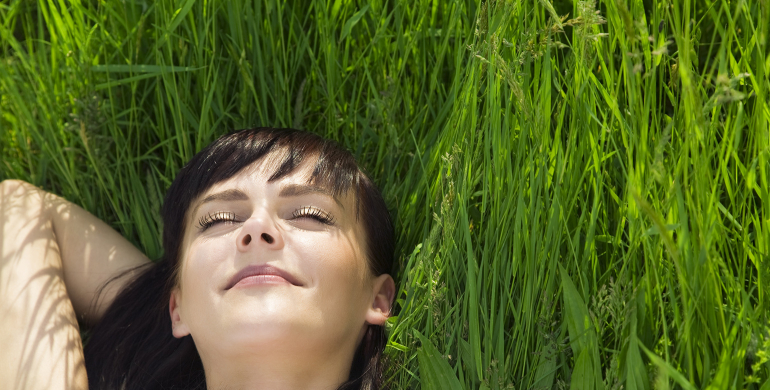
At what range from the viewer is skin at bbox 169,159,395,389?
1.66m

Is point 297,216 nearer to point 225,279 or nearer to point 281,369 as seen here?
point 225,279

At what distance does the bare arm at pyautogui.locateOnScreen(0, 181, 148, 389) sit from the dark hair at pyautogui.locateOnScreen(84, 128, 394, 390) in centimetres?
10

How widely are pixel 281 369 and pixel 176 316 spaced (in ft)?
1.37

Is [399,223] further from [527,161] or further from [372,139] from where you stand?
[527,161]

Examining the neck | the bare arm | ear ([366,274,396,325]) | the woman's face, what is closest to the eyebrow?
the woman's face

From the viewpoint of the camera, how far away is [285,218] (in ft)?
5.83

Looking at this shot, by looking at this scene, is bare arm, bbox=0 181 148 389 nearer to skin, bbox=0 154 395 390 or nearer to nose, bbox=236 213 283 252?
skin, bbox=0 154 395 390

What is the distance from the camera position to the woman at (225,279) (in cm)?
169

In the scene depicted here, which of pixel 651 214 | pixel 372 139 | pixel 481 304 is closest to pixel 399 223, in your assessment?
pixel 372 139

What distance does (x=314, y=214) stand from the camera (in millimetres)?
1796

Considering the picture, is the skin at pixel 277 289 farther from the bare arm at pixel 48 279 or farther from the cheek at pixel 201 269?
the bare arm at pixel 48 279

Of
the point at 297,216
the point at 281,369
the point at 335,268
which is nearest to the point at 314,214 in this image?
the point at 297,216

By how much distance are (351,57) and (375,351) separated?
0.96 metres

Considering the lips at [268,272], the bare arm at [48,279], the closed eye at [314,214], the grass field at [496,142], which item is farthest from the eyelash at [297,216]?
the bare arm at [48,279]
